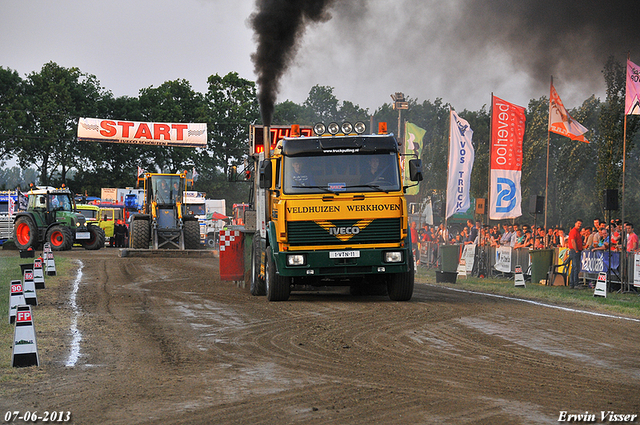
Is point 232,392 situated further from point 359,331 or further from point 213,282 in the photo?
point 213,282

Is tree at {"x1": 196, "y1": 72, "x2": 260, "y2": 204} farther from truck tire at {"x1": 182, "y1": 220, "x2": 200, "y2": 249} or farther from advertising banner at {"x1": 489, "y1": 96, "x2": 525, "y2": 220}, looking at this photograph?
advertising banner at {"x1": 489, "y1": 96, "x2": 525, "y2": 220}

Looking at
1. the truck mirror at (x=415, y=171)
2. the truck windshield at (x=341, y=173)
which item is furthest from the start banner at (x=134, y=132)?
the truck mirror at (x=415, y=171)

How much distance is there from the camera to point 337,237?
1324 cm

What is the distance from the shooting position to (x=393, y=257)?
43.9 feet

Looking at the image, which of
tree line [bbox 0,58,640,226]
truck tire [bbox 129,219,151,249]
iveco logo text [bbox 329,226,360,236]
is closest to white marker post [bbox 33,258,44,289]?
iveco logo text [bbox 329,226,360,236]

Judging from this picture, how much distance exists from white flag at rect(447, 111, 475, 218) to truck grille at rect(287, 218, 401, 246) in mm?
14635

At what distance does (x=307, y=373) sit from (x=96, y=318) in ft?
18.2

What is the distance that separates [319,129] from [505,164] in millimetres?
13043

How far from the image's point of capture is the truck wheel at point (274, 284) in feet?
45.2

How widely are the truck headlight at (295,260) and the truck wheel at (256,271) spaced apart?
75.1 inches

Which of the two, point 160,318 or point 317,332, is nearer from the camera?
point 317,332

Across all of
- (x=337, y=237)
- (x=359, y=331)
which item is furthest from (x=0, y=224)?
(x=359, y=331)

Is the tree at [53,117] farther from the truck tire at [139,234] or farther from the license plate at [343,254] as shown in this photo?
the license plate at [343,254]

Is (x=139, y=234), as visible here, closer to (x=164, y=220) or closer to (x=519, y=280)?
(x=164, y=220)
